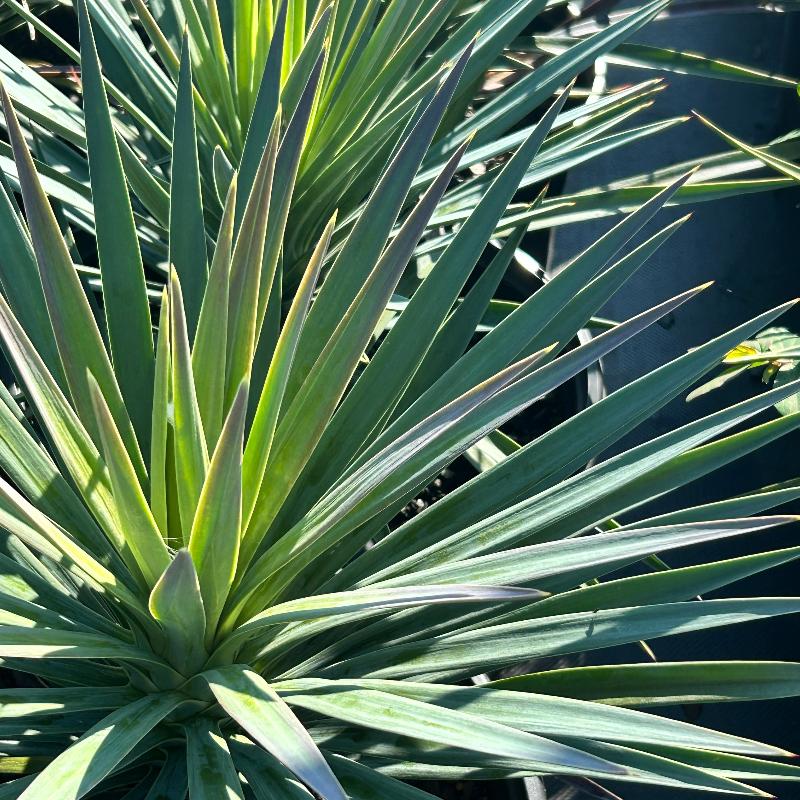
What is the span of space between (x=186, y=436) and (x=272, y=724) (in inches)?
6.7

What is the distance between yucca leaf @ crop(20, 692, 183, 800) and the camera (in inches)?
16.7

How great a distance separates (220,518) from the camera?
0.48 metres

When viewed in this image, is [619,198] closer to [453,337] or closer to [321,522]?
[453,337]

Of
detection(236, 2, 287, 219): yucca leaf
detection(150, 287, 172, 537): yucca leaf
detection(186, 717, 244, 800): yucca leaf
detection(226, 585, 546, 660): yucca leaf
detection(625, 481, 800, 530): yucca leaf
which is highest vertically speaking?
detection(236, 2, 287, 219): yucca leaf

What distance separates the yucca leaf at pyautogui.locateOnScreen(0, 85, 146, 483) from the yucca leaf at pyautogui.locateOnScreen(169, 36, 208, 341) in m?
0.13

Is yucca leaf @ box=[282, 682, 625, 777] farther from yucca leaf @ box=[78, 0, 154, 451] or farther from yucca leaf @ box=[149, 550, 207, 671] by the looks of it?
yucca leaf @ box=[78, 0, 154, 451]

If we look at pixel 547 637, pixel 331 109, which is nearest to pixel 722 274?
pixel 331 109

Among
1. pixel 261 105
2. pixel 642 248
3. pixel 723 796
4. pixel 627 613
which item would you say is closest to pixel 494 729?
pixel 627 613

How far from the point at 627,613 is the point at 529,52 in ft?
2.89

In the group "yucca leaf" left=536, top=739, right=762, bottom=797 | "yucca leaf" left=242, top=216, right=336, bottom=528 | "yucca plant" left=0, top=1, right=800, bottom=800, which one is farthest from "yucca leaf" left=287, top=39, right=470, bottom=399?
"yucca leaf" left=536, top=739, right=762, bottom=797

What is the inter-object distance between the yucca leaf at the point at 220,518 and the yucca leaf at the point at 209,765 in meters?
0.07

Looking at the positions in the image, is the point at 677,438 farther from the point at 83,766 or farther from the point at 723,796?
the point at 723,796

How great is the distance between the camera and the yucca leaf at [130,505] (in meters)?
0.45

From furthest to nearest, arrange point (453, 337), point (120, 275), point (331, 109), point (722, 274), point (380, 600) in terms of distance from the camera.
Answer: point (722, 274) → point (331, 109) → point (453, 337) → point (120, 275) → point (380, 600)
